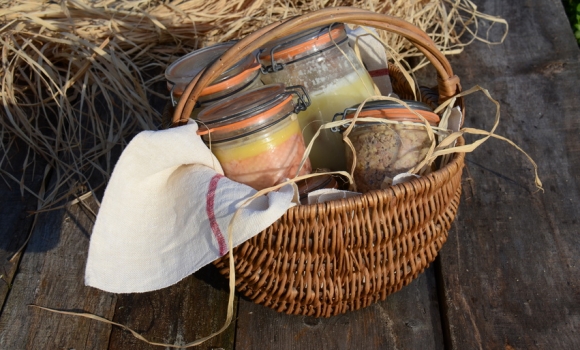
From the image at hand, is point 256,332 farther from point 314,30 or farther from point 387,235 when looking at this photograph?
point 314,30

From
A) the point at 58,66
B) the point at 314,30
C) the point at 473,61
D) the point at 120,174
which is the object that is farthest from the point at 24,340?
the point at 473,61

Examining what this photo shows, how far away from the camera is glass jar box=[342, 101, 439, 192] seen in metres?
0.89

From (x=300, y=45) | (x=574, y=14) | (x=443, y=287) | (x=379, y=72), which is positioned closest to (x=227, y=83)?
(x=300, y=45)

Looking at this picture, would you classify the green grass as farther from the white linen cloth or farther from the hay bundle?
the white linen cloth

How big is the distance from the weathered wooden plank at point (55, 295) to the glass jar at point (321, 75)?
0.44m

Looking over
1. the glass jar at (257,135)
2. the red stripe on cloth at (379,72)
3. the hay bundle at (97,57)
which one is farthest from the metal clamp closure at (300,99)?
the hay bundle at (97,57)

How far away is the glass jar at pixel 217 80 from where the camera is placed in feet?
3.03

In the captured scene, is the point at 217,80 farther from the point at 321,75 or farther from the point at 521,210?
the point at 521,210

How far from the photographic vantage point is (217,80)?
92 cm

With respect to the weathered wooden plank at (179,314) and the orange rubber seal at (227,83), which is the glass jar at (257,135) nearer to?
the orange rubber seal at (227,83)

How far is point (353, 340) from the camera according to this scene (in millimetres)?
913

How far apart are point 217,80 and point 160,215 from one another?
222mm

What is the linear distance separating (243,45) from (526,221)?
0.59 meters

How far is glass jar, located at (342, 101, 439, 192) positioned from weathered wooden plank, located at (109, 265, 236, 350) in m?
0.31
